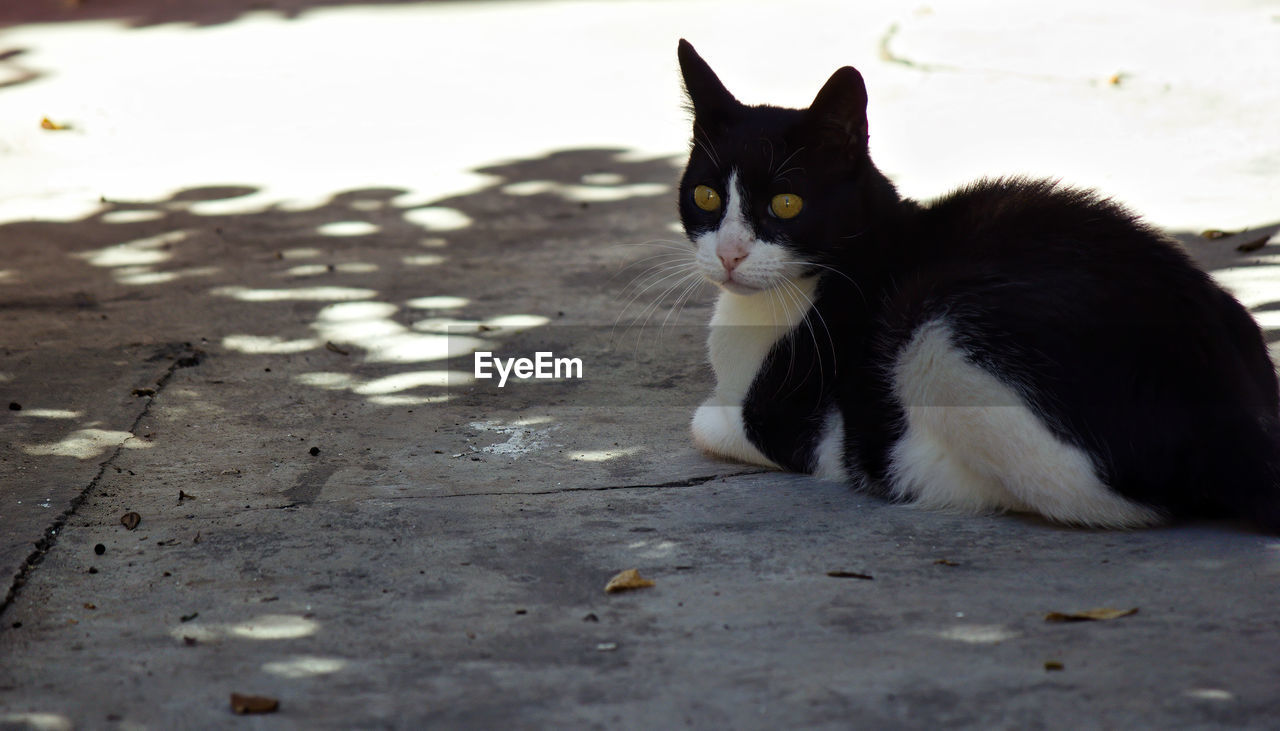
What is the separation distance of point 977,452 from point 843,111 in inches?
40.5

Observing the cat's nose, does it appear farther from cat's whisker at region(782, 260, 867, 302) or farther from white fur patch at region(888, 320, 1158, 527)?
white fur patch at region(888, 320, 1158, 527)

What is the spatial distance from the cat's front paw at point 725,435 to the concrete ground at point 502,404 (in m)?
0.06

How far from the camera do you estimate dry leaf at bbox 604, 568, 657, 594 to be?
3.02 m

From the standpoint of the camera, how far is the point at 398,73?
9.27 m

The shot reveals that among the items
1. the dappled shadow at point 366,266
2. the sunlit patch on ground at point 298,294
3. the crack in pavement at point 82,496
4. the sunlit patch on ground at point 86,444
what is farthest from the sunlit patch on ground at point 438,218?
the sunlit patch on ground at point 86,444

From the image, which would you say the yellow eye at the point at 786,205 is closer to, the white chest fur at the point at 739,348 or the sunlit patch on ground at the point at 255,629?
the white chest fur at the point at 739,348

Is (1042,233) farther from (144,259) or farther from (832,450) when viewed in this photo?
(144,259)

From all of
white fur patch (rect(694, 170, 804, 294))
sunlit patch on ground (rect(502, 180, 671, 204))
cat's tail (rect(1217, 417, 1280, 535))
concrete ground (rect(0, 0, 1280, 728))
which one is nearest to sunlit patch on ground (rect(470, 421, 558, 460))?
concrete ground (rect(0, 0, 1280, 728))

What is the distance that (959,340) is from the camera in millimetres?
3305

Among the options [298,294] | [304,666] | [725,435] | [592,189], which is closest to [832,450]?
[725,435]

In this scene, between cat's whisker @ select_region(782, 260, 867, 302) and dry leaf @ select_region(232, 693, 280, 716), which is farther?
cat's whisker @ select_region(782, 260, 867, 302)

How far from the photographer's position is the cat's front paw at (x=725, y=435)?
12.7ft

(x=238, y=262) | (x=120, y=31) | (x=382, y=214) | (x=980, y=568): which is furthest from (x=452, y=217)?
(x=120, y=31)

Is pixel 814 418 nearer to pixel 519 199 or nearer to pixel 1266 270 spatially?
pixel 1266 270
